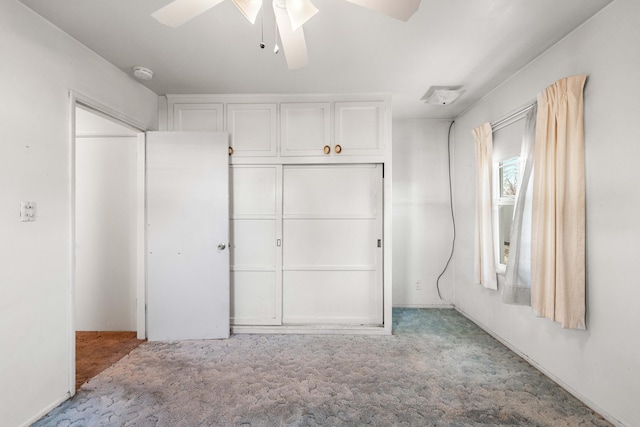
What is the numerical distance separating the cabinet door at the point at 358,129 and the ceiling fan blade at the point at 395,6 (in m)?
1.73

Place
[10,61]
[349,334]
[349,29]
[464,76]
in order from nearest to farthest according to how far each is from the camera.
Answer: [10,61] → [349,29] → [464,76] → [349,334]

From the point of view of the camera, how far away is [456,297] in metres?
3.67

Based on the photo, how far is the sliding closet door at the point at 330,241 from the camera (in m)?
3.05

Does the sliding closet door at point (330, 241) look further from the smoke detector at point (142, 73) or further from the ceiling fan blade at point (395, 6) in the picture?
the ceiling fan blade at point (395, 6)

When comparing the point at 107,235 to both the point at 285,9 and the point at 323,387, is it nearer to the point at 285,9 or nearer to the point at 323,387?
the point at 323,387

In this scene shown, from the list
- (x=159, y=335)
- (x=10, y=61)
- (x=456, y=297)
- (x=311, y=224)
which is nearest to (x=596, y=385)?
→ (x=456, y=297)

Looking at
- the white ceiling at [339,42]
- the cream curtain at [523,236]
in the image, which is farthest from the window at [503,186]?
the white ceiling at [339,42]

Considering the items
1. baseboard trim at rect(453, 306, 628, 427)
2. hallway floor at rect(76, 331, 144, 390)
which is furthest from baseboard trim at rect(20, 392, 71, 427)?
baseboard trim at rect(453, 306, 628, 427)

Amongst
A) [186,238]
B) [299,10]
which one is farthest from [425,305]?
[299,10]

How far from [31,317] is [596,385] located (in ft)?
12.0

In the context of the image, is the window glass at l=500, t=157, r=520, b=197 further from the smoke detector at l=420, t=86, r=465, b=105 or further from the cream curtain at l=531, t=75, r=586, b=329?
the smoke detector at l=420, t=86, r=465, b=105

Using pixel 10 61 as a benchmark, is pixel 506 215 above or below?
below

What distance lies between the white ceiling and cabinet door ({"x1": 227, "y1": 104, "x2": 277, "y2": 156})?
0.22m

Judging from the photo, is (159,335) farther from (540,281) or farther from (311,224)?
(540,281)
